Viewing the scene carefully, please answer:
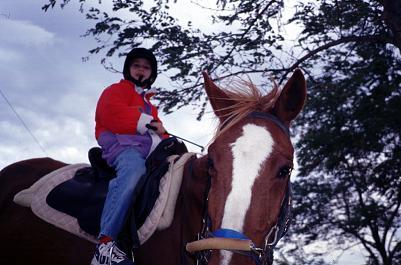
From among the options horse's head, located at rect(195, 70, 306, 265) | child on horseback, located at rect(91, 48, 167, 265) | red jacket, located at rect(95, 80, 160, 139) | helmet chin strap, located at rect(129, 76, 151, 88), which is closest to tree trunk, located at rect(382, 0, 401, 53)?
child on horseback, located at rect(91, 48, 167, 265)

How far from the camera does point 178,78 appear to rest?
12.2 metres

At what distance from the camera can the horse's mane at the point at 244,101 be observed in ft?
11.6

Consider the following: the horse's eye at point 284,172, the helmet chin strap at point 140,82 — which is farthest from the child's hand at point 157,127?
the horse's eye at point 284,172

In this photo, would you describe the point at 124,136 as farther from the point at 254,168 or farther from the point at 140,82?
the point at 254,168

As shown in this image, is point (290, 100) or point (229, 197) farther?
point (290, 100)

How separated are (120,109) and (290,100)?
5.38ft

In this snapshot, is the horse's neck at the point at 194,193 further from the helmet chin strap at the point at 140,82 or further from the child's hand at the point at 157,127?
the helmet chin strap at the point at 140,82

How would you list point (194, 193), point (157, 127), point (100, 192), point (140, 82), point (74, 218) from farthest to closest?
point (140, 82)
point (74, 218)
point (100, 192)
point (157, 127)
point (194, 193)

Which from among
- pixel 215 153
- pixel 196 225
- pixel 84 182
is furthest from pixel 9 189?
pixel 215 153

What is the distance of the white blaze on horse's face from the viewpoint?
2.79 m

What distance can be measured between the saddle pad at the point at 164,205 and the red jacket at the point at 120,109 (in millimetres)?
567

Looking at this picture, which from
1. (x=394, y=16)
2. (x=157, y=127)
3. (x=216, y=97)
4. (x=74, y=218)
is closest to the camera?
(x=216, y=97)

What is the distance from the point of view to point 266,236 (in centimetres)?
295

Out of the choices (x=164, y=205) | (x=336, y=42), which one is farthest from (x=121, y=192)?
(x=336, y=42)
